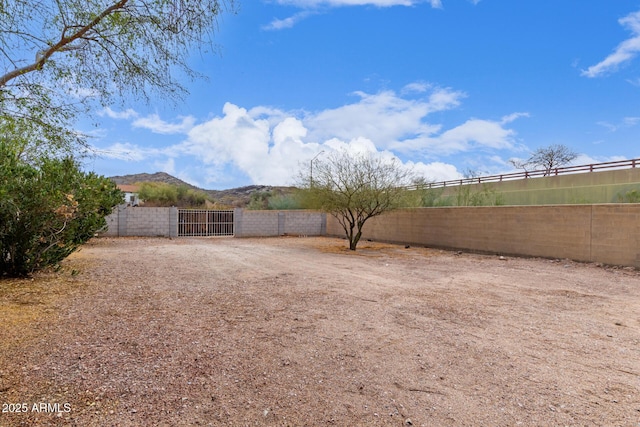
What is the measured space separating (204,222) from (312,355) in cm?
2003

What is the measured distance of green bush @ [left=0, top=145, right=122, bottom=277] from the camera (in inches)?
253

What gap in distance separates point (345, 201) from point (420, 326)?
11.6 metres

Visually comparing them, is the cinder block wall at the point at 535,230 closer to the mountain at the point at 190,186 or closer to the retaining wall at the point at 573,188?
the retaining wall at the point at 573,188

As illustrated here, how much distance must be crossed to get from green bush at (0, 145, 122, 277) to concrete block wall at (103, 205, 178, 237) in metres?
13.3

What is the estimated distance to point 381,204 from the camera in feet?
52.8

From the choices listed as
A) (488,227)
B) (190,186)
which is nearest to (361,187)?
(488,227)

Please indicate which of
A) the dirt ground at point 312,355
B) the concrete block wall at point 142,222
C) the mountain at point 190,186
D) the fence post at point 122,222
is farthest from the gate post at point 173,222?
the mountain at point 190,186

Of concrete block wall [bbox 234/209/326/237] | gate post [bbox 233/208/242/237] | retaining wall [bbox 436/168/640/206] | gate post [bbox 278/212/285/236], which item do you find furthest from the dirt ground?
gate post [bbox 278/212/285/236]

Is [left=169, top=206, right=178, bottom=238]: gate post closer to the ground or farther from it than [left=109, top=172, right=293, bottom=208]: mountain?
closer to the ground

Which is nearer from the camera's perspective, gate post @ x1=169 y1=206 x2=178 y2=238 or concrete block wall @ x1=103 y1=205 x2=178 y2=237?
concrete block wall @ x1=103 y1=205 x2=178 y2=237

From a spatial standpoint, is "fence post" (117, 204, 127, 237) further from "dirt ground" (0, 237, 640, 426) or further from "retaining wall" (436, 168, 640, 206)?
"retaining wall" (436, 168, 640, 206)

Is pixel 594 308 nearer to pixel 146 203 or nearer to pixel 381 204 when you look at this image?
pixel 381 204

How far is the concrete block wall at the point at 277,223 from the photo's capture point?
2320cm

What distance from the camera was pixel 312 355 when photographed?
363 centimetres
